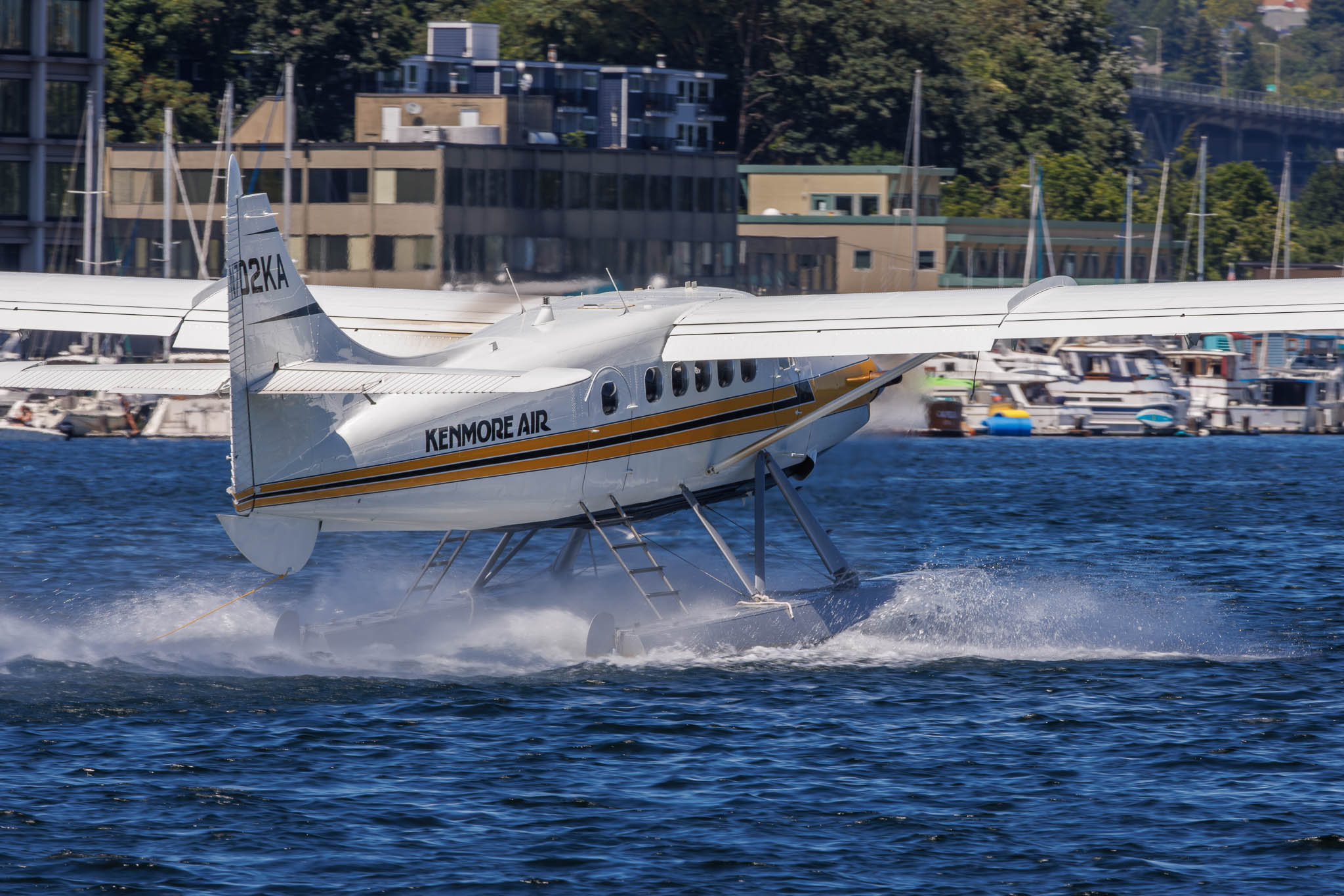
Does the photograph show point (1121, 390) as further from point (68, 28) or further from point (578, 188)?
point (68, 28)

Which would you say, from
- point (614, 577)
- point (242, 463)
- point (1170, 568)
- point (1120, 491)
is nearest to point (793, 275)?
point (1120, 491)

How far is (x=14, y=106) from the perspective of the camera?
66.9 m

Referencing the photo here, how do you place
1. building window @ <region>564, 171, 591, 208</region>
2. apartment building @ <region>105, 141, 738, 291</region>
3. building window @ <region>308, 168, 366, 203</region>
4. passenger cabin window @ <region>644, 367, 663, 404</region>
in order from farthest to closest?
building window @ <region>564, 171, 591, 208</region>, building window @ <region>308, 168, 366, 203</region>, apartment building @ <region>105, 141, 738, 291</region>, passenger cabin window @ <region>644, 367, 663, 404</region>

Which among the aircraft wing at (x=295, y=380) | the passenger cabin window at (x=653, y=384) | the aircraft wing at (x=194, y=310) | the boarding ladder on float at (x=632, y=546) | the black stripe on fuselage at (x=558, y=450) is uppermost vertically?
the aircraft wing at (x=194, y=310)

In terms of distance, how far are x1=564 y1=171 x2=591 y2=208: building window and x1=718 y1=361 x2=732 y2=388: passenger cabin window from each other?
2131 inches

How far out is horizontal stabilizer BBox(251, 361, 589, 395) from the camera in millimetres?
13664

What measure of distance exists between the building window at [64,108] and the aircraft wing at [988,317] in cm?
5740

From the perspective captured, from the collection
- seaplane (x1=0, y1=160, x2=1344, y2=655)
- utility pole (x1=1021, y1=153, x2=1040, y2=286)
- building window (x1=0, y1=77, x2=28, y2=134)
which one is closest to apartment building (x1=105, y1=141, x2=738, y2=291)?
building window (x1=0, y1=77, x2=28, y2=134)

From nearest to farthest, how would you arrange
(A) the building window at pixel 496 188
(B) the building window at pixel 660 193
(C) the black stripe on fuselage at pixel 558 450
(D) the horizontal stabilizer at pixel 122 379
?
1. (D) the horizontal stabilizer at pixel 122 379
2. (C) the black stripe on fuselage at pixel 558 450
3. (A) the building window at pixel 496 188
4. (B) the building window at pixel 660 193

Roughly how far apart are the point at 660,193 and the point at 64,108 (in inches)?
965

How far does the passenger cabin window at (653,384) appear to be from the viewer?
17.3 m

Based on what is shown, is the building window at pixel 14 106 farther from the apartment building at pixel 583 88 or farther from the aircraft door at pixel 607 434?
the aircraft door at pixel 607 434

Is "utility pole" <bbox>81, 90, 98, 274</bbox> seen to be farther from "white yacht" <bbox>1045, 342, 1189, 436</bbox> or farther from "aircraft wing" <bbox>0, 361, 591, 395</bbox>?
"aircraft wing" <bbox>0, 361, 591, 395</bbox>

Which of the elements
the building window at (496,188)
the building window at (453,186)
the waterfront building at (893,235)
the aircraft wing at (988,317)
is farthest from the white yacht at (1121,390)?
the aircraft wing at (988,317)
